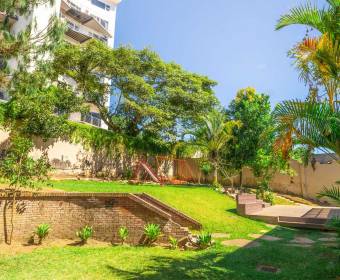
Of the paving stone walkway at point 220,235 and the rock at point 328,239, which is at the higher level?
the rock at point 328,239

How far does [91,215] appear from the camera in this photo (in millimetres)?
9859

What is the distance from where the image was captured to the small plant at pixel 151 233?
8.96m

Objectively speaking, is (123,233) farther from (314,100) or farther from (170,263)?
(314,100)

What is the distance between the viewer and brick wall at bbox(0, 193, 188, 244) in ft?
30.1

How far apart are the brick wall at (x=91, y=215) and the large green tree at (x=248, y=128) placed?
1282 centimetres

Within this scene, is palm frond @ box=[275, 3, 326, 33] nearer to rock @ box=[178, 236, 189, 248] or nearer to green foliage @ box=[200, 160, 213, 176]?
rock @ box=[178, 236, 189, 248]

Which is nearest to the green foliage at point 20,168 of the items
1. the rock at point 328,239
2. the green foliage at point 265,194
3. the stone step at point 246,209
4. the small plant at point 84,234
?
the small plant at point 84,234

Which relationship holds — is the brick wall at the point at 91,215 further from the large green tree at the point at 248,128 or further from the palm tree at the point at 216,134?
the large green tree at the point at 248,128

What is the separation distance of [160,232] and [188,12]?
1131 cm

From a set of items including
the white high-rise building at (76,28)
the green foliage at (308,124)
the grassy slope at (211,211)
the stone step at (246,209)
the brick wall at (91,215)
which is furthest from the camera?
the white high-rise building at (76,28)

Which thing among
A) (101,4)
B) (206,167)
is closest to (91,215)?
(206,167)

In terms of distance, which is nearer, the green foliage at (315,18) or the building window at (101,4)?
the green foliage at (315,18)

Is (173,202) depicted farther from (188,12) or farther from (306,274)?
(188,12)

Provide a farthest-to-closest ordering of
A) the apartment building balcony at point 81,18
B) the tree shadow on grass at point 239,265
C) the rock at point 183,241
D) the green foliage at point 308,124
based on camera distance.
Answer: the apartment building balcony at point 81,18, the rock at point 183,241, the tree shadow on grass at point 239,265, the green foliage at point 308,124
